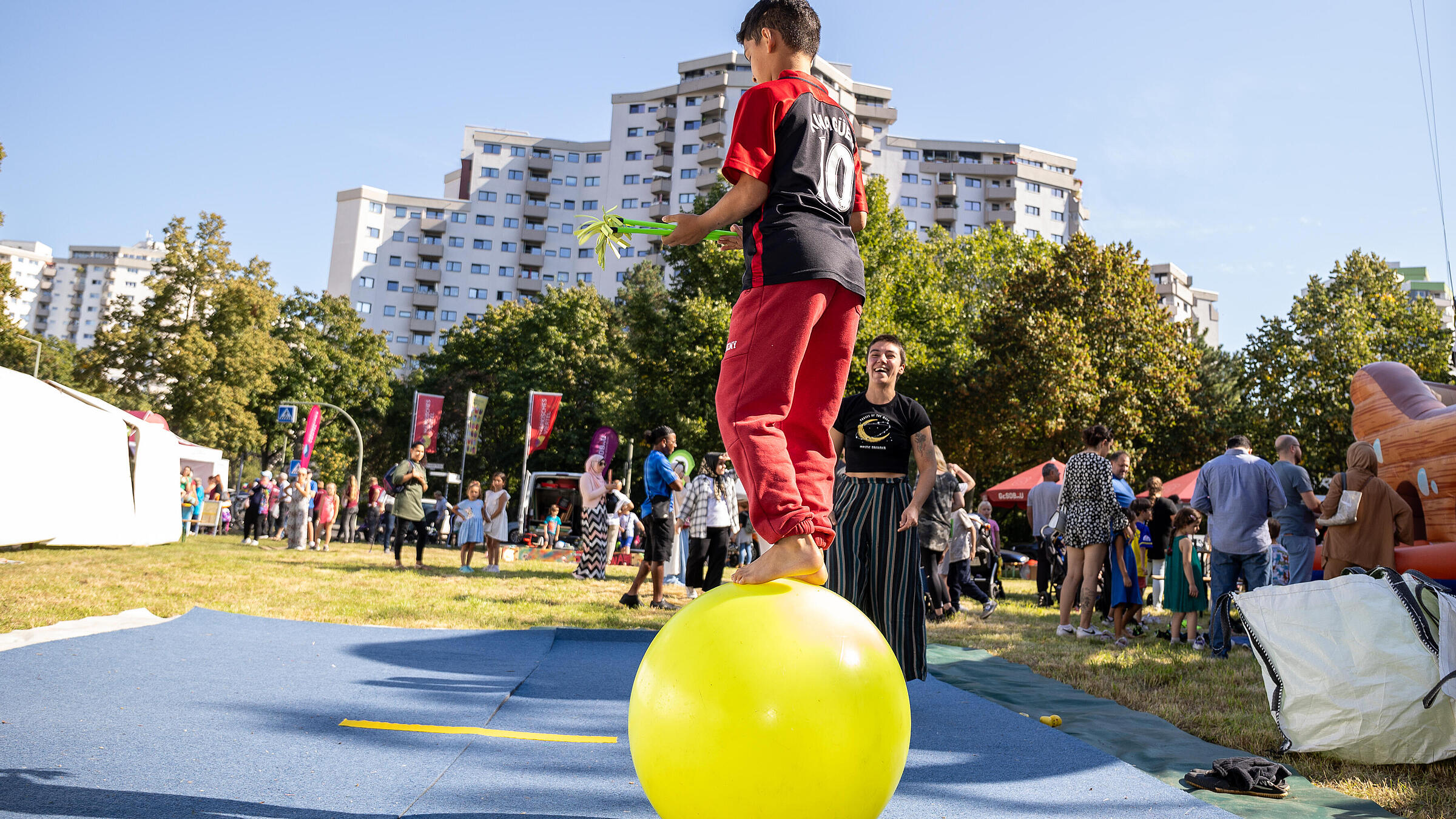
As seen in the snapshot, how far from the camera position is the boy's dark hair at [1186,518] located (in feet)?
30.6

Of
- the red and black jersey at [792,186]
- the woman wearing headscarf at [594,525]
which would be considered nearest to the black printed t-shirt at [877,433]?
the red and black jersey at [792,186]

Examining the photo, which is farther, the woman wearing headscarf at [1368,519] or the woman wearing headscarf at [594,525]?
the woman wearing headscarf at [594,525]

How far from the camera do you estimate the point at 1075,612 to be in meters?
13.3

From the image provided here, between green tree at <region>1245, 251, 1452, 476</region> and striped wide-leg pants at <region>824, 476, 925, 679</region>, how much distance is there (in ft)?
103

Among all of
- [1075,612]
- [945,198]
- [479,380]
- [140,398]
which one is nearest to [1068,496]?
[1075,612]

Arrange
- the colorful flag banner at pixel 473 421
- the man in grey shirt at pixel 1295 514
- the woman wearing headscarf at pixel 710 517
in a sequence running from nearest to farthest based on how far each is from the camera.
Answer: the man in grey shirt at pixel 1295 514
the woman wearing headscarf at pixel 710 517
the colorful flag banner at pixel 473 421

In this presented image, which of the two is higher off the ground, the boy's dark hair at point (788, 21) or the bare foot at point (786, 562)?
the boy's dark hair at point (788, 21)

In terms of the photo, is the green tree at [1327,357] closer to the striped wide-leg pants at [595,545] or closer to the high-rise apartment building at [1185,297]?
the striped wide-leg pants at [595,545]

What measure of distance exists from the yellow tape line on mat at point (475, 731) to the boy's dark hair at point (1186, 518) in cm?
783

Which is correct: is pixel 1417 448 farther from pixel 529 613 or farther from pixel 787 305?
pixel 529 613

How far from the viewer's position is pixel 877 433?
496cm

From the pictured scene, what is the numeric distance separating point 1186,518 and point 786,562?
8.19 m

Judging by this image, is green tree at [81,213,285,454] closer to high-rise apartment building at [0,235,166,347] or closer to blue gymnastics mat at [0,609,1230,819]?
blue gymnastics mat at [0,609,1230,819]

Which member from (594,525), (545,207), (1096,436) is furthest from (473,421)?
(545,207)
